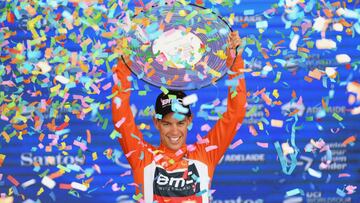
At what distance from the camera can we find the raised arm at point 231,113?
4070mm

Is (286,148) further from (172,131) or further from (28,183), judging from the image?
(28,183)

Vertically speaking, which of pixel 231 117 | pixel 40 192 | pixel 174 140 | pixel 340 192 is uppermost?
pixel 231 117

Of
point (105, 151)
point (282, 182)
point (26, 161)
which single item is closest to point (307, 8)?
point (282, 182)

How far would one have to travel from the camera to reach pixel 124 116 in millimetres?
4062

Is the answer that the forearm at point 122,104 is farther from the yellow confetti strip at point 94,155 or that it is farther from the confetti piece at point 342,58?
the confetti piece at point 342,58

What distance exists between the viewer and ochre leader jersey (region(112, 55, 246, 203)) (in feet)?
13.3

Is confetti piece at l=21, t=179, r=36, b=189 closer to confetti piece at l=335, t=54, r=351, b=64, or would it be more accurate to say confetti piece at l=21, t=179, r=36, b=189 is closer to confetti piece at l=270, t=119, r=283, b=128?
confetti piece at l=270, t=119, r=283, b=128

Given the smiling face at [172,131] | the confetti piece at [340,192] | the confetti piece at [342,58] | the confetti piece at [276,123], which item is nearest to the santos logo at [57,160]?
the confetti piece at [276,123]

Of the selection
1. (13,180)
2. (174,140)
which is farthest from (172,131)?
(13,180)

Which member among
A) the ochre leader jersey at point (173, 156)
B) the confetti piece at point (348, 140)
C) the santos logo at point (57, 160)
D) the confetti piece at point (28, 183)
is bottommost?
the confetti piece at point (28, 183)

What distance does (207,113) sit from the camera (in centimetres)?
568

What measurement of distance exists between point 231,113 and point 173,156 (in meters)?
0.41

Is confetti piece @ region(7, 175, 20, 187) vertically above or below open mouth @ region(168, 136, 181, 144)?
below

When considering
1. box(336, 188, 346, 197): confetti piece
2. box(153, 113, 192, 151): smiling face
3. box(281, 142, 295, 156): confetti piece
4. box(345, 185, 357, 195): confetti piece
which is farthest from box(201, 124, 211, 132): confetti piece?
box(153, 113, 192, 151): smiling face
